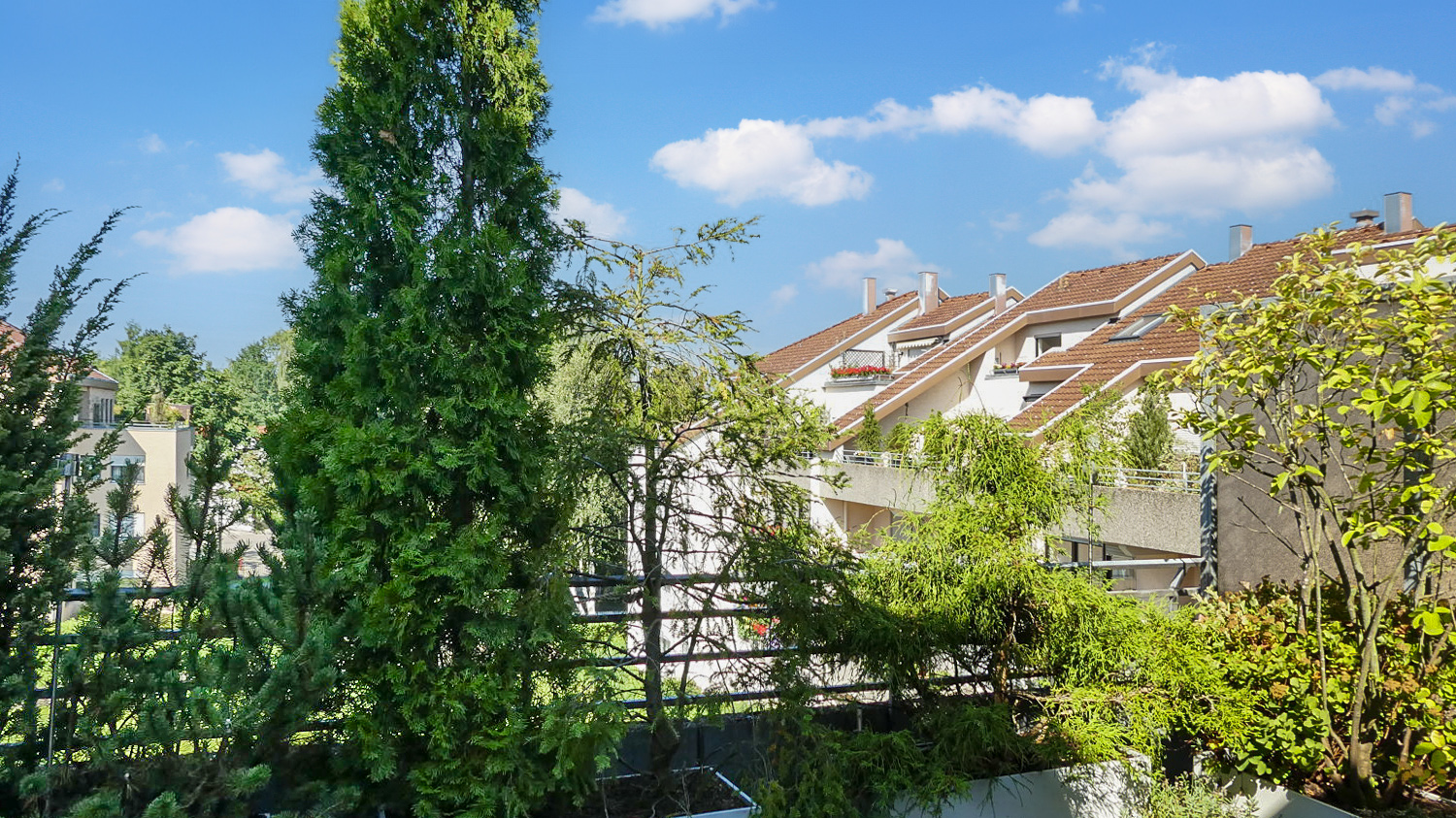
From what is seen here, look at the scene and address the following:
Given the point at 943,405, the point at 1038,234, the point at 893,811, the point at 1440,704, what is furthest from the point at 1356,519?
the point at 943,405

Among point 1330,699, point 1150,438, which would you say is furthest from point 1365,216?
point 1330,699

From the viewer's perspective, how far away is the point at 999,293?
26734mm

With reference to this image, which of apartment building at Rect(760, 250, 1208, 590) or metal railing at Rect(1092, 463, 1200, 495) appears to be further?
apartment building at Rect(760, 250, 1208, 590)

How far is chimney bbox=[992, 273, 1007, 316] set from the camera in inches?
1050

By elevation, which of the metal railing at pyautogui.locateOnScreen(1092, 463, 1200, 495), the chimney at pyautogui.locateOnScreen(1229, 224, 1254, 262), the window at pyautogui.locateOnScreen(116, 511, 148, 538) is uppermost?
the chimney at pyautogui.locateOnScreen(1229, 224, 1254, 262)

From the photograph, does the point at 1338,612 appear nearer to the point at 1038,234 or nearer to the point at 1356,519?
the point at 1356,519

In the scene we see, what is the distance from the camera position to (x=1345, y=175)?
930 cm

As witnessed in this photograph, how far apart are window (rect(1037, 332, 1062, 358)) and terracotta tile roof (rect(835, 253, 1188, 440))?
2.22 feet

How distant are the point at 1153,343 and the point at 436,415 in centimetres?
1639

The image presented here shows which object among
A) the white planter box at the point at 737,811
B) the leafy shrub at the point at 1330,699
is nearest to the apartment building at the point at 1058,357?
the leafy shrub at the point at 1330,699

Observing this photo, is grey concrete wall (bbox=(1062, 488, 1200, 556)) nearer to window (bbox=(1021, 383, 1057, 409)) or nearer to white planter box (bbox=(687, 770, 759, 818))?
white planter box (bbox=(687, 770, 759, 818))

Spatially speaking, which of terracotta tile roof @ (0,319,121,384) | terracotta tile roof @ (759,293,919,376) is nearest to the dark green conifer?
terracotta tile roof @ (0,319,121,384)

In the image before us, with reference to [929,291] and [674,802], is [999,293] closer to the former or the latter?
[929,291]

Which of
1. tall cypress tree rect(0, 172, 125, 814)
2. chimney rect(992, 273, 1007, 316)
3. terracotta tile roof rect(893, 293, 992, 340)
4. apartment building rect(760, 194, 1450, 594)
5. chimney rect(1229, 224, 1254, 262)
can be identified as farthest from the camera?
terracotta tile roof rect(893, 293, 992, 340)
